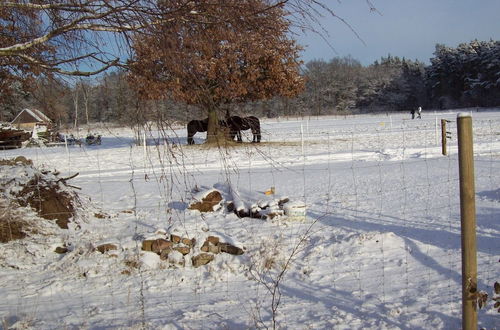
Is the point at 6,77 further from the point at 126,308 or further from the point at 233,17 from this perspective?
the point at 126,308

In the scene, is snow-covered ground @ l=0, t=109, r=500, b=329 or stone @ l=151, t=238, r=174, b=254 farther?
stone @ l=151, t=238, r=174, b=254

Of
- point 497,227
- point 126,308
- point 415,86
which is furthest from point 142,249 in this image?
point 415,86

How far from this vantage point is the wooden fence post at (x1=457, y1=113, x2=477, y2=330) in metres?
2.83

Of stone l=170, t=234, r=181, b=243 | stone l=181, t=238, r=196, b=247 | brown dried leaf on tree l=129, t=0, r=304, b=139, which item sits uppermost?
brown dried leaf on tree l=129, t=0, r=304, b=139

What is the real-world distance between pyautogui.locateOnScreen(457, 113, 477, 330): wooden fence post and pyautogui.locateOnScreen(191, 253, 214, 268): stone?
336 centimetres

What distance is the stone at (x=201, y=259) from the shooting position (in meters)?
5.51

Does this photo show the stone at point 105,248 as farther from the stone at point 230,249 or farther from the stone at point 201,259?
the stone at point 230,249

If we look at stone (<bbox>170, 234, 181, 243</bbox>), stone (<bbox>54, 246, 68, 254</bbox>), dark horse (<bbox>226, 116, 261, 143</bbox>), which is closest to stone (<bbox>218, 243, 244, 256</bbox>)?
stone (<bbox>170, 234, 181, 243</bbox>)

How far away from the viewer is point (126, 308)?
4.33 m

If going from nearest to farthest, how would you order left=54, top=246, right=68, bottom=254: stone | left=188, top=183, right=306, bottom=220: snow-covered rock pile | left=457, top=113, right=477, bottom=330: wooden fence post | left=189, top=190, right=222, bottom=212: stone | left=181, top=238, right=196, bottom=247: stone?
left=457, top=113, right=477, bottom=330: wooden fence post → left=181, top=238, right=196, bottom=247: stone → left=54, top=246, right=68, bottom=254: stone → left=188, top=183, right=306, bottom=220: snow-covered rock pile → left=189, top=190, right=222, bottom=212: stone

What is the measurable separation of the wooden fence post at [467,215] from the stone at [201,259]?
11.0ft

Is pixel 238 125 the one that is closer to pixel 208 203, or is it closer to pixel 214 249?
pixel 214 249

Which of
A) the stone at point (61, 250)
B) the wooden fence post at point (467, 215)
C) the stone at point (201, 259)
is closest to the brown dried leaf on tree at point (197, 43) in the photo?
the wooden fence post at point (467, 215)

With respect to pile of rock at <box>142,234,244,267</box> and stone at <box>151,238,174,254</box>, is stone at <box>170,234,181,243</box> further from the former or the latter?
stone at <box>151,238,174,254</box>
